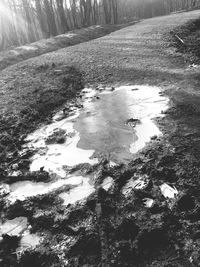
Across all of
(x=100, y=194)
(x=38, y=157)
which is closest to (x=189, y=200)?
(x=100, y=194)

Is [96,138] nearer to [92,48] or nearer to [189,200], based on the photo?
[189,200]

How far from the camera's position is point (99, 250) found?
2537mm

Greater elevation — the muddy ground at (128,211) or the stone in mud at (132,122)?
the muddy ground at (128,211)

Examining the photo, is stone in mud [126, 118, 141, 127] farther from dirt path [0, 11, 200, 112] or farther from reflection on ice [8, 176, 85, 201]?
dirt path [0, 11, 200, 112]

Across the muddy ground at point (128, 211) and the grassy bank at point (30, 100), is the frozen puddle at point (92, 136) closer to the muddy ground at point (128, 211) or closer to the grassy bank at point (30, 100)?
the muddy ground at point (128, 211)

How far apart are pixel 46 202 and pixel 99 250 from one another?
98 cm

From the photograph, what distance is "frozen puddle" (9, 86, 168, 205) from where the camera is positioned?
3.58 metres

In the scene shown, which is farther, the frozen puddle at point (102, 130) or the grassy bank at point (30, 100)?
the grassy bank at point (30, 100)

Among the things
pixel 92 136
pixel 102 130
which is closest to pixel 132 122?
pixel 102 130

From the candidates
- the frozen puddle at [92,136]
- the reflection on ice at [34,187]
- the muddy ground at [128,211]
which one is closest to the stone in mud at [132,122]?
the frozen puddle at [92,136]

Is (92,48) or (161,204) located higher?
(161,204)

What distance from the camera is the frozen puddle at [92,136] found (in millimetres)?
3584

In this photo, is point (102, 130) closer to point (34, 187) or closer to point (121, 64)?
point (34, 187)

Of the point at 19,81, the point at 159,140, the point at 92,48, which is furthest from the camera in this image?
the point at 92,48
